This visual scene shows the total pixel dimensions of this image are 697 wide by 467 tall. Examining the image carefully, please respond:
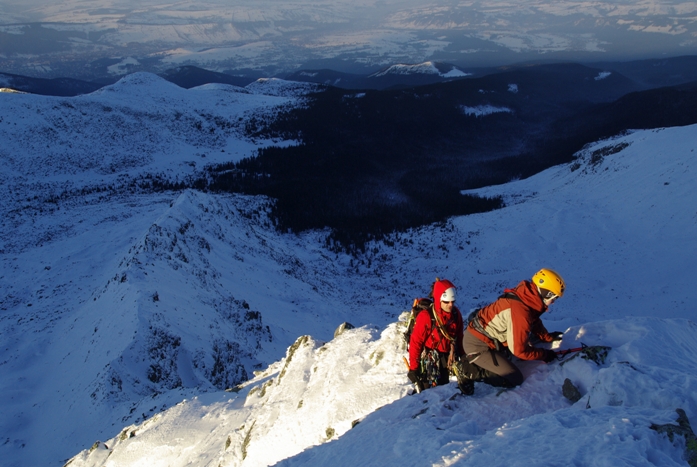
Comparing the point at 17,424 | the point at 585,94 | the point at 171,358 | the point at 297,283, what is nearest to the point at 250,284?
the point at 297,283

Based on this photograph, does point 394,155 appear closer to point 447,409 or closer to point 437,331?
point 437,331

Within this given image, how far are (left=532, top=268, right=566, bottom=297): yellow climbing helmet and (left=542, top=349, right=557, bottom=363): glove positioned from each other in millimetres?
1204

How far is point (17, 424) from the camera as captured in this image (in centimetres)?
1420

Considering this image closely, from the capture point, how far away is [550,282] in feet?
17.9

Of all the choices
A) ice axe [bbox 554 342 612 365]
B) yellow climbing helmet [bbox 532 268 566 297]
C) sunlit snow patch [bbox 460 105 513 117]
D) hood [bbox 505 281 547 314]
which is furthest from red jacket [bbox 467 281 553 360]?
sunlit snow patch [bbox 460 105 513 117]

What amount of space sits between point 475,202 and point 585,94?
151700 mm

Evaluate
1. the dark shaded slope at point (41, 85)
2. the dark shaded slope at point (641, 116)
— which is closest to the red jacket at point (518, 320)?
the dark shaded slope at point (641, 116)

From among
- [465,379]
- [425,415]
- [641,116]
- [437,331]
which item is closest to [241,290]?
[437,331]

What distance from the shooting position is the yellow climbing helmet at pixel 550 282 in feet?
17.9

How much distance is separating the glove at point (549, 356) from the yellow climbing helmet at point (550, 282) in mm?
1204

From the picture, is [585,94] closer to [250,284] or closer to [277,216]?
[277,216]

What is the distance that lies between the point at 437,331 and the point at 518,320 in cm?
145

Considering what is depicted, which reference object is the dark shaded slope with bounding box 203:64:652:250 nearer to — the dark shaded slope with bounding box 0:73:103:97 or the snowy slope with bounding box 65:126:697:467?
the snowy slope with bounding box 65:126:697:467

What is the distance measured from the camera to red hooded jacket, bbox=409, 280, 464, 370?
21.3 ft
